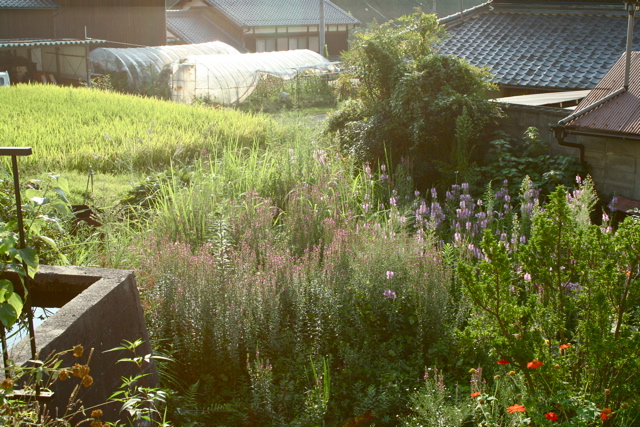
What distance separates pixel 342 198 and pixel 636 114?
122 inches

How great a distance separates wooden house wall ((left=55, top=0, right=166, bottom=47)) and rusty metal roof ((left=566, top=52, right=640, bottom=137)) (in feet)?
71.0

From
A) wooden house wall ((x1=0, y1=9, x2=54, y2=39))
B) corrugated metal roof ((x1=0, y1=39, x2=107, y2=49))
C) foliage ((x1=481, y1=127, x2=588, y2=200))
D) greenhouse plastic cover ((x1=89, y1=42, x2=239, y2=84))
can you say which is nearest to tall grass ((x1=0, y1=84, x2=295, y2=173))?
foliage ((x1=481, y1=127, x2=588, y2=200))

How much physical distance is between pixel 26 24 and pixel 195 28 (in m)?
11.3

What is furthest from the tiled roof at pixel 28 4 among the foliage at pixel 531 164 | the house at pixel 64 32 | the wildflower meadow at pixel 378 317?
the foliage at pixel 531 164

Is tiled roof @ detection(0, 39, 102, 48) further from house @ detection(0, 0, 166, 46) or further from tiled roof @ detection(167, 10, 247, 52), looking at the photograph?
tiled roof @ detection(167, 10, 247, 52)

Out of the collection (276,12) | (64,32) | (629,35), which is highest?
(276,12)

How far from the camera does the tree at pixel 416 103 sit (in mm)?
7633

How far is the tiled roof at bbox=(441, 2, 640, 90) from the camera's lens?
34.9 feet

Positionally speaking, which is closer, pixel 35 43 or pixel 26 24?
pixel 35 43

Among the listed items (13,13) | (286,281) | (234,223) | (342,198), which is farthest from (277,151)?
(13,13)

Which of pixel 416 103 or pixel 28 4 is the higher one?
pixel 28 4

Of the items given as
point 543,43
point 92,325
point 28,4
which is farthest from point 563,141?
point 28,4

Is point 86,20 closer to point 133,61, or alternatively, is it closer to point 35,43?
point 35,43

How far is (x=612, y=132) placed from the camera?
21.3 ft
